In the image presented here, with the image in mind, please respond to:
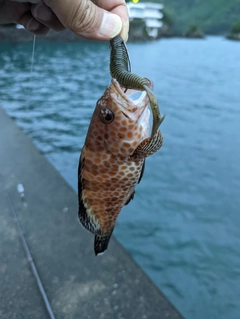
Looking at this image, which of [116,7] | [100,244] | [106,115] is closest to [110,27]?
[116,7]

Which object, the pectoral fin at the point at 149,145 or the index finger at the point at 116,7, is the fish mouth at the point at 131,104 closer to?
the pectoral fin at the point at 149,145

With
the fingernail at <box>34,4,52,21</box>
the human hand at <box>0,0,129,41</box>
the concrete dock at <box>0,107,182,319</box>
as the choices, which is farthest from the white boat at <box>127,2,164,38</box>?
the human hand at <box>0,0,129,41</box>

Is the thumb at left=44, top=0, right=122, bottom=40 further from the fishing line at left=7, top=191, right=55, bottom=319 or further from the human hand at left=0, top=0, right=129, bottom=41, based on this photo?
the fishing line at left=7, top=191, right=55, bottom=319

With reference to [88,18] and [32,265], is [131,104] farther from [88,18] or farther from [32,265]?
[32,265]

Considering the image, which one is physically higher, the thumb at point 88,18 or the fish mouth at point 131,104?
the thumb at point 88,18

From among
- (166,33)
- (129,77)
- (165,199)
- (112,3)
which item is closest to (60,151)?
(165,199)

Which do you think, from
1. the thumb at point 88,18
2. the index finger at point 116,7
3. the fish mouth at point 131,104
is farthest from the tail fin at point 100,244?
the index finger at point 116,7

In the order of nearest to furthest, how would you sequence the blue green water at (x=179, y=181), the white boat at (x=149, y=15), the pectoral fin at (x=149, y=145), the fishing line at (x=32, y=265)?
the pectoral fin at (x=149, y=145), the fishing line at (x=32, y=265), the blue green water at (x=179, y=181), the white boat at (x=149, y=15)

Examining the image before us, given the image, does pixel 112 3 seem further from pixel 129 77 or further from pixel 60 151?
pixel 60 151
